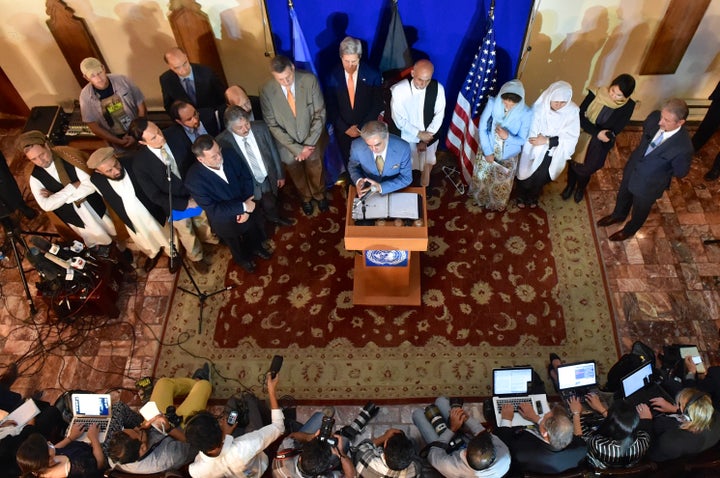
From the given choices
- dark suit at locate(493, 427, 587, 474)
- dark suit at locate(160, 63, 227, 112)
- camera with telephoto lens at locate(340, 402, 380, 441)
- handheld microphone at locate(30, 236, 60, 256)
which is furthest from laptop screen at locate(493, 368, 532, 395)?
handheld microphone at locate(30, 236, 60, 256)

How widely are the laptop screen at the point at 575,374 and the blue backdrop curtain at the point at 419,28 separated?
9.62 feet

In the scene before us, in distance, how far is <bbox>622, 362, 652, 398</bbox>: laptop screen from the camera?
4078mm

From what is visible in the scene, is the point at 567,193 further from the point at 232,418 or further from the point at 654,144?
the point at 232,418

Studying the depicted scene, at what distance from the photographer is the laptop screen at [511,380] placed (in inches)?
166

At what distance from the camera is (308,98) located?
16.4ft

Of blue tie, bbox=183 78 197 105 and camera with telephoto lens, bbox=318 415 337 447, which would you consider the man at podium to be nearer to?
blue tie, bbox=183 78 197 105

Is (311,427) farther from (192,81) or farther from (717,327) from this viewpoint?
(717,327)

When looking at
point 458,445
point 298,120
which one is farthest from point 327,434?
point 298,120

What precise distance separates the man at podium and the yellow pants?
6.62 ft

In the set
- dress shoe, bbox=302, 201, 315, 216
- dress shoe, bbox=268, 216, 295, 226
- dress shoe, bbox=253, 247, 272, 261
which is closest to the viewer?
dress shoe, bbox=253, 247, 272, 261

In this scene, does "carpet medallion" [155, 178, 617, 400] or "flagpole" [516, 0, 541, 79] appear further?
"flagpole" [516, 0, 541, 79]

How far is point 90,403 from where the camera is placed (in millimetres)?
4074

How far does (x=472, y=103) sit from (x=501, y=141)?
59cm

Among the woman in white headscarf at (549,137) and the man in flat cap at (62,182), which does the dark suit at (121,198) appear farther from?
A: the woman in white headscarf at (549,137)
